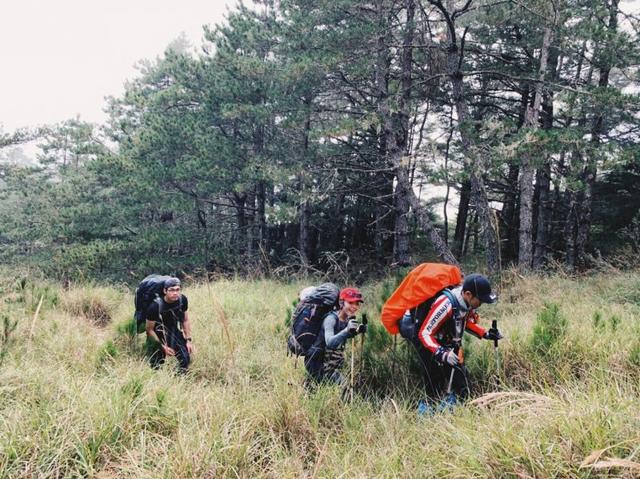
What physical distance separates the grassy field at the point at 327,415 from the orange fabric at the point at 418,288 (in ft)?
2.67

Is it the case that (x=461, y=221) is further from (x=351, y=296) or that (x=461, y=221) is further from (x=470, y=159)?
(x=351, y=296)

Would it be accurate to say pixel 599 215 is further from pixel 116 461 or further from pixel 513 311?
pixel 116 461

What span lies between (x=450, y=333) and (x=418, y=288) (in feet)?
1.70

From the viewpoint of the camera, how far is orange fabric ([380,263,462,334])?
3.42 metres

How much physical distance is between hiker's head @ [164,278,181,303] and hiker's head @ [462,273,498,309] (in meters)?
3.24

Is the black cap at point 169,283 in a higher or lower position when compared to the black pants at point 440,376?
higher

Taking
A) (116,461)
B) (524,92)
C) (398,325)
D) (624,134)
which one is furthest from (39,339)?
(624,134)

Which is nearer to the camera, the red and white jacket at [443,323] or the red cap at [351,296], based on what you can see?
the red and white jacket at [443,323]

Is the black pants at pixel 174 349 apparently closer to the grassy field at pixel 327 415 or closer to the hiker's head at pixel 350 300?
the grassy field at pixel 327 415

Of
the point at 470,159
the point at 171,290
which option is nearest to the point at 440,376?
the point at 171,290

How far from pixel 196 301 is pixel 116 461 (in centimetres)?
567

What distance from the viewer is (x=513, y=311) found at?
6.51m

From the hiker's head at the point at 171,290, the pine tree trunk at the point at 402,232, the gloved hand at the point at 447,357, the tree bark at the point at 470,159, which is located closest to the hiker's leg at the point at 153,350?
the hiker's head at the point at 171,290

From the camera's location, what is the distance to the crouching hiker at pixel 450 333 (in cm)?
324
